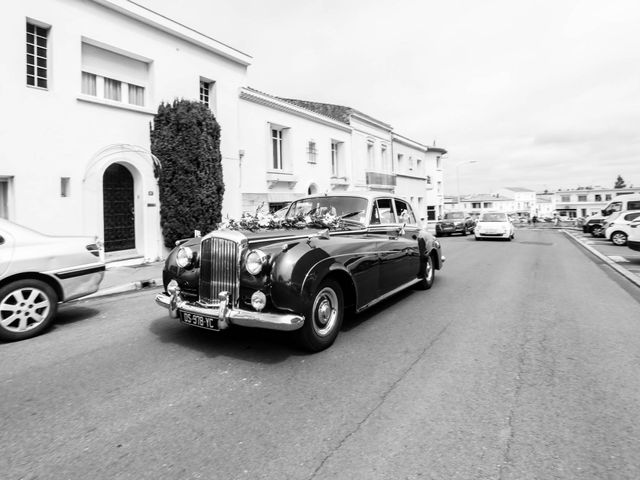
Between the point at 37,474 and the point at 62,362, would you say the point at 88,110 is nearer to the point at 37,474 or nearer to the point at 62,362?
the point at 62,362

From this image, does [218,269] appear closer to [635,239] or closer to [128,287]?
[128,287]

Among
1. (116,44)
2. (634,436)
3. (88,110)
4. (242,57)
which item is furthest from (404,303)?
(242,57)

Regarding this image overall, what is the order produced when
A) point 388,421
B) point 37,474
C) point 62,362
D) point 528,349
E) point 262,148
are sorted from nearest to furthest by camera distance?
point 37,474 → point 388,421 → point 62,362 → point 528,349 → point 262,148

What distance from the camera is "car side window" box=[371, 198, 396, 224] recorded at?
5844 millimetres

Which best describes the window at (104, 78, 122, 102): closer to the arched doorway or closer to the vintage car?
the arched doorway

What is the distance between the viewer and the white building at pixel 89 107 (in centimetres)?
900

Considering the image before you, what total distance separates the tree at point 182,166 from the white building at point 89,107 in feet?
1.18

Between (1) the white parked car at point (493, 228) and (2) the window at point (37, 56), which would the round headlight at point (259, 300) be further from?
(1) the white parked car at point (493, 228)

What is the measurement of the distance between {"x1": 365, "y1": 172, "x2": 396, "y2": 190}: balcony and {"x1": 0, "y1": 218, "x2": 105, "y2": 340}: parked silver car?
2154 cm

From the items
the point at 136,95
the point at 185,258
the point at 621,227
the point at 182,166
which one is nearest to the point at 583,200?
the point at 621,227

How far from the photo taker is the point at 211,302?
13.3ft

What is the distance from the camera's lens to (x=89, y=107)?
1029 cm

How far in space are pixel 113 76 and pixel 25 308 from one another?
875 centimetres

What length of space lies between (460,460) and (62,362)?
368cm
